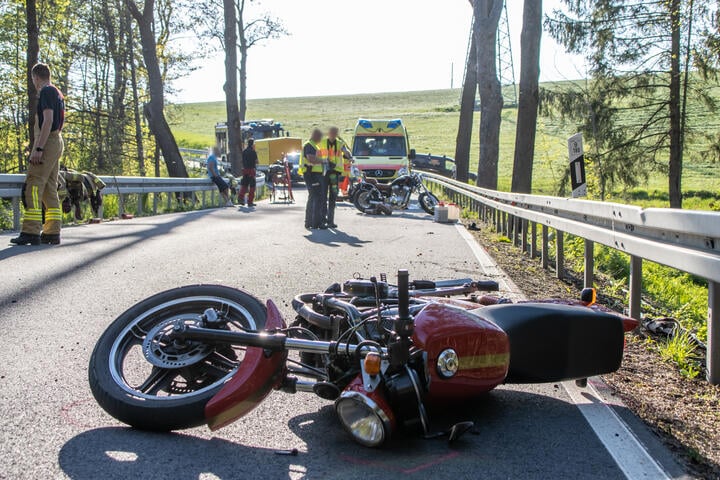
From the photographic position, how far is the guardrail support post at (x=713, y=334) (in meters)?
4.50

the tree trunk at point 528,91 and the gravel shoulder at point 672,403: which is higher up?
the tree trunk at point 528,91

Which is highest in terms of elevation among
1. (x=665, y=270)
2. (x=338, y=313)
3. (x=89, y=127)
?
(x=89, y=127)

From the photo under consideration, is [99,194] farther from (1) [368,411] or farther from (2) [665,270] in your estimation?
(1) [368,411]

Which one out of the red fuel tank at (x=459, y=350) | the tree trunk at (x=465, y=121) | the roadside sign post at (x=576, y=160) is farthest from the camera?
the tree trunk at (x=465, y=121)

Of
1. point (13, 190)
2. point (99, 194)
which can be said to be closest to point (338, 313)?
point (13, 190)

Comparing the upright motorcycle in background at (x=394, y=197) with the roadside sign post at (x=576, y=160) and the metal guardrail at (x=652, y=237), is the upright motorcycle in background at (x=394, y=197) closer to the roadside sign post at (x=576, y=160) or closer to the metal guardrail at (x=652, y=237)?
the roadside sign post at (x=576, y=160)

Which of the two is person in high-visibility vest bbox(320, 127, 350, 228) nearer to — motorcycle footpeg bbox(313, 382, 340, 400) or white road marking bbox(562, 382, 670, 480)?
white road marking bbox(562, 382, 670, 480)

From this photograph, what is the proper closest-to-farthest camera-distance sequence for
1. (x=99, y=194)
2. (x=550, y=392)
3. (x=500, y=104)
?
(x=550, y=392), (x=99, y=194), (x=500, y=104)

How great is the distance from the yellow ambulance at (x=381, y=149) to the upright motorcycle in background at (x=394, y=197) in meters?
4.59

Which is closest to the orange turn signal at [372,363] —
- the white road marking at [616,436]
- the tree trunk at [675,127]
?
the white road marking at [616,436]

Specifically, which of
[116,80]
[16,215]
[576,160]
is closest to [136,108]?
[116,80]

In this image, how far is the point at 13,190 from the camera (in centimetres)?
1254

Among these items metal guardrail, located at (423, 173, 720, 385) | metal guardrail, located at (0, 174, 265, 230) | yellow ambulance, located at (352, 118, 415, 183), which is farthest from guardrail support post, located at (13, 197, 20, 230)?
yellow ambulance, located at (352, 118, 415, 183)

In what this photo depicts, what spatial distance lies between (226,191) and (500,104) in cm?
874
